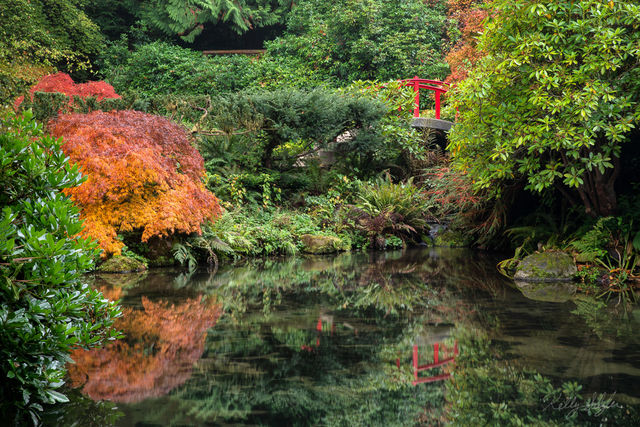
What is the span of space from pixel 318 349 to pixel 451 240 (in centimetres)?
1015

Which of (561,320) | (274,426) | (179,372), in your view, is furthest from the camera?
(561,320)

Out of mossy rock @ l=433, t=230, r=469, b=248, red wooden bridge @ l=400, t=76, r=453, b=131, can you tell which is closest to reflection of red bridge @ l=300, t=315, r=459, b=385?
mossy rock @ l=433, t=230, r=469, b=248

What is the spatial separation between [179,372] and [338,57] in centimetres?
2041

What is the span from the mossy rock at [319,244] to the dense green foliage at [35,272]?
859 centimetres

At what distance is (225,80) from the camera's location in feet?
72.5

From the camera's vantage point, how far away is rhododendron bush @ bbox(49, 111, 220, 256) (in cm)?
810

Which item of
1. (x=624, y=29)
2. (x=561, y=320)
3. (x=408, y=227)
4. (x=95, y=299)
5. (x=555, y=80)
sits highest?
(x=624, y=29)

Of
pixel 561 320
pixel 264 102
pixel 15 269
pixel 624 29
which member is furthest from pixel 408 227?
pixel 15 269

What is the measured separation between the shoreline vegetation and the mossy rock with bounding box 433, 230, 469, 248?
4cm

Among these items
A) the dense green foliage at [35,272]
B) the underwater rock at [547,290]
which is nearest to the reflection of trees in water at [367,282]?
the underwater rock at [547,290]

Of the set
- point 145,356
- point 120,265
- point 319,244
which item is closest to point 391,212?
point 319,244

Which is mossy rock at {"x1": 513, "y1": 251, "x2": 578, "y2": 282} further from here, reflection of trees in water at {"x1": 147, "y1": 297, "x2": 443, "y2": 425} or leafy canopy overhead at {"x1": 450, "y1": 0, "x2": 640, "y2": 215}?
reflection of trees in water at {"x1": 147, "y1": 297, "x2": 443, "y2": 425}

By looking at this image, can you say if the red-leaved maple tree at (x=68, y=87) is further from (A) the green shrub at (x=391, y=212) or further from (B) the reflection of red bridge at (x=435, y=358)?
(B) the reflection of red bridge at (x=435, y=358)

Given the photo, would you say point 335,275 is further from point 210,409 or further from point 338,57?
point 338,57
